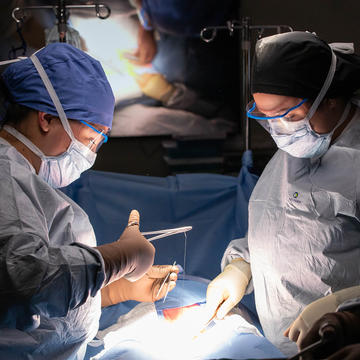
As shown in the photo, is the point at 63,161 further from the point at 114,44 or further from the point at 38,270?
the point at 114,44

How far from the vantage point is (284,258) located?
1774 mm

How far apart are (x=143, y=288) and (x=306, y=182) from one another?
84 cm

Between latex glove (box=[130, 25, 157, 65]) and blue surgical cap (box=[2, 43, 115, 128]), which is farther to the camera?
latex glove (box=[130, 25, 157, 65])

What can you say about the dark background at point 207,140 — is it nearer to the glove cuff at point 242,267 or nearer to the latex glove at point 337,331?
the glove cuff at point 242,267

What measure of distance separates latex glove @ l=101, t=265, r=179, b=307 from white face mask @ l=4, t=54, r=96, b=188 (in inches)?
22.8

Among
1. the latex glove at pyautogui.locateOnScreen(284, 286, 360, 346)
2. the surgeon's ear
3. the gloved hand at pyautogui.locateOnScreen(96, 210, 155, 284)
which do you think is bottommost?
the latex glove at pyautogui.locateOnScreen(284, 286, 360, 346)

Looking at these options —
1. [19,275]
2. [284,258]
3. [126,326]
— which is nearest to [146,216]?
[126,326]

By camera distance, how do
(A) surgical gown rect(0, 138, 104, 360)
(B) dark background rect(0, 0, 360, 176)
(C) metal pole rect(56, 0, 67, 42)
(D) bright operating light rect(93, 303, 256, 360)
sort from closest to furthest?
(A) surgical gown rect(0, 138, 104, 360)
(D) bright operating light rect(93, 303, 256, 360)
(C) metal pole rect(56, 0, 67, 42)
(B) dark background rect(0, 0, 360, 176)

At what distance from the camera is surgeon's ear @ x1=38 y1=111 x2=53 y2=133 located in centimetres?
150

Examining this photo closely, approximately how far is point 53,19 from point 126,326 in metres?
2.33

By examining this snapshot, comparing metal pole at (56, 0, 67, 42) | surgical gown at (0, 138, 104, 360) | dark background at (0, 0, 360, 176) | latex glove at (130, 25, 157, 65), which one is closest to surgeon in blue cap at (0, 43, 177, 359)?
surgical gown at (0, 138, 104, 360)

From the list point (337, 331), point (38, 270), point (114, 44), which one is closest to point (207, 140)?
point (114, 44)

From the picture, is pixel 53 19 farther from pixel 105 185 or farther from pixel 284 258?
pixel 284 258

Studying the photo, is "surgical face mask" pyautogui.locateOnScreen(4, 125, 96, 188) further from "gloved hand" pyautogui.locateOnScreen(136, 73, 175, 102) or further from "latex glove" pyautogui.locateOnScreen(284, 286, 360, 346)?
"gloved hand" pyautogui.locateOnScreen(136, 73, 175, 102)
